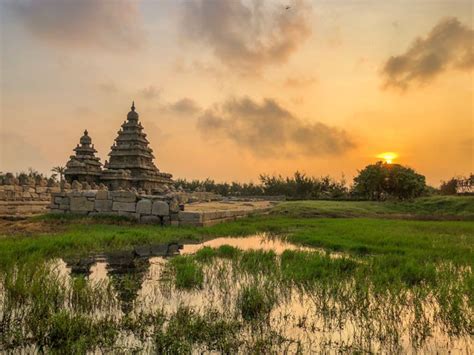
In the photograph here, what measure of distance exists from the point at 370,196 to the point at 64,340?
138 ft

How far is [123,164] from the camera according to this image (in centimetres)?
3161

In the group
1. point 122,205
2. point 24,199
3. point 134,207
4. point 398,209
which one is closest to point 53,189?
point 24,199

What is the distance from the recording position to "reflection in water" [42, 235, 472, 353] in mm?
4012

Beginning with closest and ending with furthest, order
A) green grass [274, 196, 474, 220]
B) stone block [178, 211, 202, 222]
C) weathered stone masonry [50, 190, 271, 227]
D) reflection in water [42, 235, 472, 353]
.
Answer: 1. reflection in water [42, 235, 472, 353]
2. stone block [178, 211, 202, 222]
3. weathered stone masonry [50, 190, 271, 227]
4. green grass [274, 196, 474, 220]

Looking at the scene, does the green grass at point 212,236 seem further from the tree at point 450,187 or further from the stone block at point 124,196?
the tree at point 450,187

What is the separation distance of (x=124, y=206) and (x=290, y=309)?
39.7 ft

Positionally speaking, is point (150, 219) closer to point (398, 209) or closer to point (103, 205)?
point (103, 205)

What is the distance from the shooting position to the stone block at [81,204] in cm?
1642

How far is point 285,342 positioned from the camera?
3967 millimetres

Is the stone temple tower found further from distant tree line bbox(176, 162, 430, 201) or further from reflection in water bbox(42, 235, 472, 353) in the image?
reflection in water bbox(42, 235, 472, 353)

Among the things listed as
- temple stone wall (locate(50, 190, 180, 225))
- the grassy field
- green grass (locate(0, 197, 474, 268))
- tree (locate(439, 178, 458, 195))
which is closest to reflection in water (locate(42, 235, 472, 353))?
the grassy field

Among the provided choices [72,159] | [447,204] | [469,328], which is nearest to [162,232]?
[469,328]

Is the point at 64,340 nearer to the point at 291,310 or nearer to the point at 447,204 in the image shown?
the point at 291,310

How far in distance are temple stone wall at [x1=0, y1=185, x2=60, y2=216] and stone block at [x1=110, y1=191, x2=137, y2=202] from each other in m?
5.48
